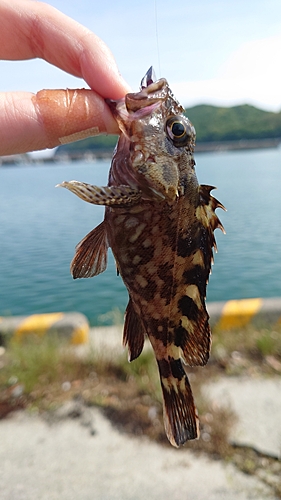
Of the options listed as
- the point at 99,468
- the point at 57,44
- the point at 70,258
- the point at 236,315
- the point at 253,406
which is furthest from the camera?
the point at 70,258

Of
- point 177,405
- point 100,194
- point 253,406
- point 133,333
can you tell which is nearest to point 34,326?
point 253,406

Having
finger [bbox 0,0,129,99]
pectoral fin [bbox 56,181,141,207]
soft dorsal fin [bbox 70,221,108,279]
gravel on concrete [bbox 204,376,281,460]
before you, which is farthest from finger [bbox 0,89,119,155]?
gravel on concrete [bbox 204,376,281,460]

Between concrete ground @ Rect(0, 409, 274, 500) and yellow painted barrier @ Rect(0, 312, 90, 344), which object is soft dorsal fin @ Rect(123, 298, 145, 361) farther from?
yellow painted barrier @ Rect(0, 312, 90, 344)

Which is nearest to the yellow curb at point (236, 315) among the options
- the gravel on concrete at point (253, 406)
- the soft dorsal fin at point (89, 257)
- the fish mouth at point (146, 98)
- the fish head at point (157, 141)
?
the gravel on concrete at point (253, 406)

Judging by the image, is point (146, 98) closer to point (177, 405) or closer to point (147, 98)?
point (147, 98)

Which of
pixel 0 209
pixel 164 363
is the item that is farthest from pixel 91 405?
pixel 0 209

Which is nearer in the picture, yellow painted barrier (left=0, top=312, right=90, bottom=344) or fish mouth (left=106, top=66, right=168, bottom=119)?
fish mouth (left=106, top=66, right=168, bottom=119)
